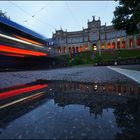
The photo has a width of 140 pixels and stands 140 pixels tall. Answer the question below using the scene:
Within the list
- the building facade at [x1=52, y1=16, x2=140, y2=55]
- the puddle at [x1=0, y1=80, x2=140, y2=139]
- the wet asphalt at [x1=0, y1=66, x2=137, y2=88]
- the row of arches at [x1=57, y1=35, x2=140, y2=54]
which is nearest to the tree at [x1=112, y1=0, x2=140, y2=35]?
the wet asphalt at [x1=0, y1=66, x2=137, y2=88]

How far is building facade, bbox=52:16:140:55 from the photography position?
84.1 meters

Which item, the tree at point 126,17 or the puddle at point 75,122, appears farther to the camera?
the tree at point 126,17

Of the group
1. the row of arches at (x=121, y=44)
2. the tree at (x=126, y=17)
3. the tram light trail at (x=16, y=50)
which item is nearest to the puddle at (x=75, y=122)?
the tram light trail at (x=16, y=50)

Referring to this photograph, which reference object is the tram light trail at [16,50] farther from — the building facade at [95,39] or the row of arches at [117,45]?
the row of arches at [117,45]

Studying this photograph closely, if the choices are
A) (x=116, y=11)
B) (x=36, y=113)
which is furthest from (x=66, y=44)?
(x=36, y=113)

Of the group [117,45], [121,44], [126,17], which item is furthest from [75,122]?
[117,45]

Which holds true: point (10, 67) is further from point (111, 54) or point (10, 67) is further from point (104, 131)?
point (111, 54)

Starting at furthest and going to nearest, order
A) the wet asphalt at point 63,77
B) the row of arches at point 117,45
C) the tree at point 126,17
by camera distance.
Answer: the row of arches at point 117,45, the tree at point 126,17, the wet asphalt at point 63,77

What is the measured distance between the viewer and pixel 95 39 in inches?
3602

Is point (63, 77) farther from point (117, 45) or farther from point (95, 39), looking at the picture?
point (95, 39)

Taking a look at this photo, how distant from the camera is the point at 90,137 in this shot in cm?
180

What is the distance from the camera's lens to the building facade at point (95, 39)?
84.1m

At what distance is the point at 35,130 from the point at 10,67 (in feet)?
51.3

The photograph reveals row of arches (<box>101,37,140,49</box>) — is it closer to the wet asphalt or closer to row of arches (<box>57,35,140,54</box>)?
row of arches (<box>57,35,140,54</box>)
